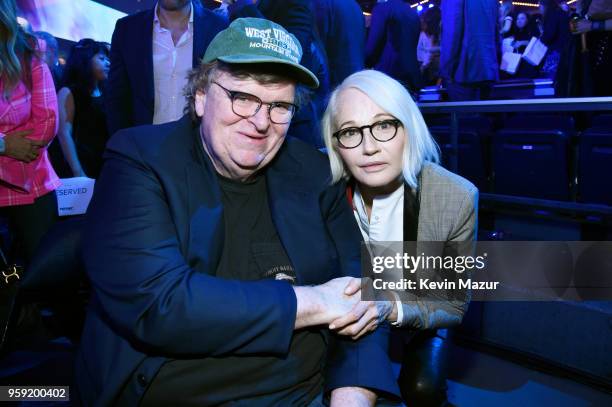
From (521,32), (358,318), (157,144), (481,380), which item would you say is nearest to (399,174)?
(358,318)

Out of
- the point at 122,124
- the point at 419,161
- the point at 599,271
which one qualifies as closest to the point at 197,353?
the point at 419,161

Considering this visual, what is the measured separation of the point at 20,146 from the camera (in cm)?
228

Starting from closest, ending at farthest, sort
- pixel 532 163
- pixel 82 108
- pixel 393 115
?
pixel 393 115 < pixel 532 163 < pixel 82 108

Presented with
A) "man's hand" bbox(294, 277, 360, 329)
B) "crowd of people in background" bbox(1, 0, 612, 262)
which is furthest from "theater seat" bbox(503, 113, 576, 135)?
"man's hand" bbox(294, 277, 360, 329)

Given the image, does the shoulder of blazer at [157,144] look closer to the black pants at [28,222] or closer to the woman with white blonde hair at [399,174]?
the woman with white blonde hair at [399,174]

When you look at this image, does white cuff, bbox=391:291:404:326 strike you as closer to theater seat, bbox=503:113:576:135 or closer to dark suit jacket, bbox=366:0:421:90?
theater seat, bbox=503:113:576:135

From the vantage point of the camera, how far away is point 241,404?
128 centimetres

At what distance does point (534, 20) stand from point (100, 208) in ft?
23.3

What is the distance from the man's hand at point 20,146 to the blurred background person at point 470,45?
147 inches

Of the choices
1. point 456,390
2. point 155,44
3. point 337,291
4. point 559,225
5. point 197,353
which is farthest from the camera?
point 559,225

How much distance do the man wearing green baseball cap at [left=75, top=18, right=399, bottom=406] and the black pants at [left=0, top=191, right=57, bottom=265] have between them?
1.19m

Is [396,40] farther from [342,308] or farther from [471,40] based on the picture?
[342,308]

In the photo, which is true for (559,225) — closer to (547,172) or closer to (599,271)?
(547,172)

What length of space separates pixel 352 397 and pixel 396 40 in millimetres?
3984
